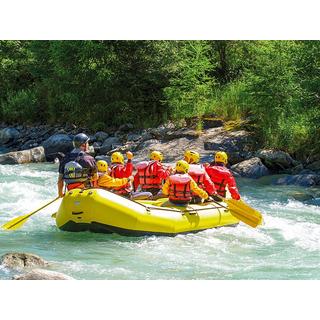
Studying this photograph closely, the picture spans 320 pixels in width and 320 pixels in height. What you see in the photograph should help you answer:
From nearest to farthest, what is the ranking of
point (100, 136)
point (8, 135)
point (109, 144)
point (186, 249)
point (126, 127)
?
point (186, 249) < point (109, 144) < point (100, 136) < point (126, 127) < point (8, 135)

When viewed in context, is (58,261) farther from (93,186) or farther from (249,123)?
(249,123)

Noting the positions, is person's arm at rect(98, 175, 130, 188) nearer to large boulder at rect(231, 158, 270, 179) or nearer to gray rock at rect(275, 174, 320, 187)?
gray rock at rect(275, 174, 320, 187)

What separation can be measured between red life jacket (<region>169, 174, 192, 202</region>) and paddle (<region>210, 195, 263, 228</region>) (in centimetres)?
72

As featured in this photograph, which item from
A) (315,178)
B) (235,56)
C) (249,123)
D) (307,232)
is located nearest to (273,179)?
(315,178)

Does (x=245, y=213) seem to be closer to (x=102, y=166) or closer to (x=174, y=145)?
(x=102, y=166)

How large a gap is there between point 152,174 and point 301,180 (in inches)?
173

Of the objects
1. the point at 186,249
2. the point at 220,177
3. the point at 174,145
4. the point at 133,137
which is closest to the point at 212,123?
the point at 174,145

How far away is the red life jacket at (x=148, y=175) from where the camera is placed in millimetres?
9453

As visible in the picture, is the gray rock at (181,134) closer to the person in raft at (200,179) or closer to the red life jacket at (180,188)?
the person in raft at (200,179)

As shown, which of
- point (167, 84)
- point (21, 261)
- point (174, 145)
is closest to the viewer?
point (21, 261)

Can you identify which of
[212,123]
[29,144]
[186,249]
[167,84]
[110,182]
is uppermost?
[167,84]

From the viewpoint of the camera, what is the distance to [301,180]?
12.8 metres

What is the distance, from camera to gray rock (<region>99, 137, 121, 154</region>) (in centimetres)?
1712

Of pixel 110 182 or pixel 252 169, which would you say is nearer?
pixel 110 182
